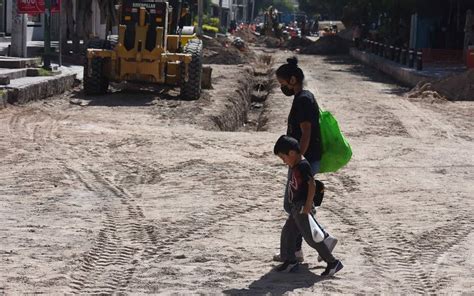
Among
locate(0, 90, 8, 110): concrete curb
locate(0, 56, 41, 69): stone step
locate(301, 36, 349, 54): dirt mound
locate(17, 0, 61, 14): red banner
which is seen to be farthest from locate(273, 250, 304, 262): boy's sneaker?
locate(301, 36, 349, 54): dirt mound

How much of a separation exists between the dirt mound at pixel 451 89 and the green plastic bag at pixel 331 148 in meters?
17.7

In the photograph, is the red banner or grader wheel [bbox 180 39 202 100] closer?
grader wheel [bbox 180 39 202 100]

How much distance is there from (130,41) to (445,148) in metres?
8.34

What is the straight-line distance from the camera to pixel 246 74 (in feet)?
111

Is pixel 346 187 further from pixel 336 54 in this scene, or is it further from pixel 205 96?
pixel 336 54

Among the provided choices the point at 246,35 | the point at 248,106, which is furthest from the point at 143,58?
the point at 246,35

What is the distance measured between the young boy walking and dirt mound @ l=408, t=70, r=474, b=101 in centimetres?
1809

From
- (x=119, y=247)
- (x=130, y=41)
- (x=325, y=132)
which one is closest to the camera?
(x=325, y=132)

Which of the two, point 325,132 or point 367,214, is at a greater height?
point 325,132

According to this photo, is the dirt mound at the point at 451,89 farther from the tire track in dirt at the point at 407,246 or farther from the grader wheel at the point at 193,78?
the tire track in dirt at the point at 407,246

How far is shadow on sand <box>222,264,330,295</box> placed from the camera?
746 cm

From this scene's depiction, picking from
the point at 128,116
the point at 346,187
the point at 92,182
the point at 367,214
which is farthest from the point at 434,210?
the point at 128,116

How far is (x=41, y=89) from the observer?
21.2 metres

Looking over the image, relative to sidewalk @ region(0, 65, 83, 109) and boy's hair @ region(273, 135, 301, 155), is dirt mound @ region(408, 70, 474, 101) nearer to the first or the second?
sidewalk @ region(0, 65, 83, 109)
